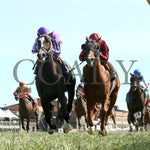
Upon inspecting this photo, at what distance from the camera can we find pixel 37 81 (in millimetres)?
8562

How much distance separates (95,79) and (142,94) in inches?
276

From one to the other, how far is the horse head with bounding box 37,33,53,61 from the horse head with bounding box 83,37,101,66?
0.87 meters

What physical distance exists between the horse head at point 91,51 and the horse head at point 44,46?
866 mm

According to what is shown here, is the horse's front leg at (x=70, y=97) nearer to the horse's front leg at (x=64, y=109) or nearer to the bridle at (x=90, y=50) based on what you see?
the horse's front leg at (x=64, y=109)

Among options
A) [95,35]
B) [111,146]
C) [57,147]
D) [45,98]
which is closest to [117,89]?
[95,35]

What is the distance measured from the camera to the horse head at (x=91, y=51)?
7598 mm

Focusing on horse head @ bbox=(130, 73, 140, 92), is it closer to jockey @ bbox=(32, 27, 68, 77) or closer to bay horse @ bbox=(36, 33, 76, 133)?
jockey @ bbox=(32, 27, 68, 77)

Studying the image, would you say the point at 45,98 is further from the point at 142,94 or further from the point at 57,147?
the point at 142,94

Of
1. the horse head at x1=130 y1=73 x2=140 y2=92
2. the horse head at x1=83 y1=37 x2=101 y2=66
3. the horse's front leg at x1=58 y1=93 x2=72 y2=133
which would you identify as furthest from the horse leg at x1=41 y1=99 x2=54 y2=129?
the horse head at x1=130 y1=73 x2=140 y2=92

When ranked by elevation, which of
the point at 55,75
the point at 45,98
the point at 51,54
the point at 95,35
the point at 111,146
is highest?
the point at 95,35

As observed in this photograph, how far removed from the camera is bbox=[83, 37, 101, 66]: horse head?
7.60 metres

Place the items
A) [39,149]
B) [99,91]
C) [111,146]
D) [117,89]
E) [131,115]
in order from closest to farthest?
[39,149], [111,146], [99,91], [117,89], [131,115]

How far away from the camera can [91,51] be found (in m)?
7.79

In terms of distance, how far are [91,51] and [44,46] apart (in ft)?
3.63
